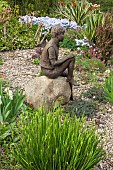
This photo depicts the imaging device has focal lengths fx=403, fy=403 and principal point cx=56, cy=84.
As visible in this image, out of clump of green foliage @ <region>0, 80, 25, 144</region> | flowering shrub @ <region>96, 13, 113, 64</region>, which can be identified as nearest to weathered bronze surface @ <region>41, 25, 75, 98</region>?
clump of green foliage @ <region>0, 80, 25, 144</region>

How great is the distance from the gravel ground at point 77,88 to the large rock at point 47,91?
0.90 feet

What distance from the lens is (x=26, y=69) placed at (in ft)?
23.2

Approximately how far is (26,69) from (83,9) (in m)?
3.77

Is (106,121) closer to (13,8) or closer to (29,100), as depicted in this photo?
(29,100)

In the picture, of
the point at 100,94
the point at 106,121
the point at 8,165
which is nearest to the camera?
the point at 8,165

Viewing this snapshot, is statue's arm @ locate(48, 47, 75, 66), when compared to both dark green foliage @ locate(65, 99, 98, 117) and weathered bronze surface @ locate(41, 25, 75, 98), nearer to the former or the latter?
weathered bronze surface @ locate(41, 25, 75, 98)

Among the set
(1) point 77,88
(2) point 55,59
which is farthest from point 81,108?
(1) point 77,88

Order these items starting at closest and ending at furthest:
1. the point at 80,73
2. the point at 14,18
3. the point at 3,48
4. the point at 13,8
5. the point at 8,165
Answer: the point at 8,165
the point at 80,73
the point at 3,48
the point at 14,18
the point at 13,8

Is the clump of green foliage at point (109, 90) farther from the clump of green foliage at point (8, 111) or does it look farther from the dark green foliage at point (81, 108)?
the clump of green foliage at point (8, 111)

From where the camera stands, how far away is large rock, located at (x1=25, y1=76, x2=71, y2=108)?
17.9ft

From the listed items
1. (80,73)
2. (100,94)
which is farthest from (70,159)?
(80,73)

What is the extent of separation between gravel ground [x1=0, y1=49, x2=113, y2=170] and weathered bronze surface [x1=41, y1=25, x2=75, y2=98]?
1.72 ft

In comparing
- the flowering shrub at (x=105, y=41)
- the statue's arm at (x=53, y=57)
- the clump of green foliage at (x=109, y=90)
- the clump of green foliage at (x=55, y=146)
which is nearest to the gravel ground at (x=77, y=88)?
the clump of green foliage at (x=109, y=90)

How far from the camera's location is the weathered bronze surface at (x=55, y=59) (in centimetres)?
536
